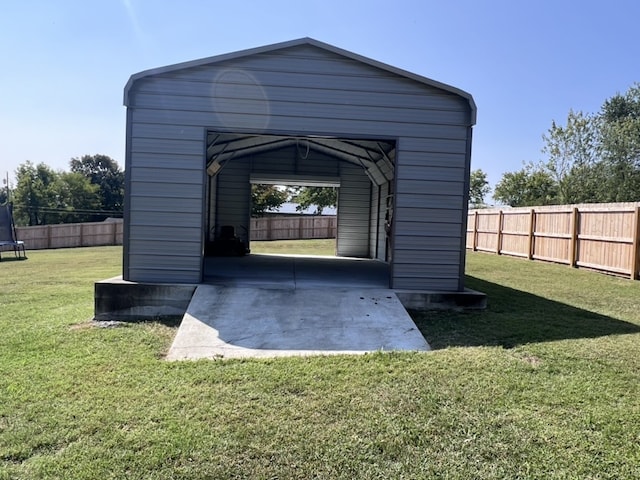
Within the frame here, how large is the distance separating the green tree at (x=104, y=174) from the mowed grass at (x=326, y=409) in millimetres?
43176

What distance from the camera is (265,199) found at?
93.4 feet

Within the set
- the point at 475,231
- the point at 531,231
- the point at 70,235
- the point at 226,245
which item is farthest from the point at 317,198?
the point at 226,245

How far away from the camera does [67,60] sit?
916cm

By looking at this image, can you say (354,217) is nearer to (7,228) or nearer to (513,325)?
(513,325)

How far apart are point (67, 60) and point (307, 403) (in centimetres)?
910

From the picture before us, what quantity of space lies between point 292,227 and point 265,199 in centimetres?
681

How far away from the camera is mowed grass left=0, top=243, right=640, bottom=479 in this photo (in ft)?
7.91

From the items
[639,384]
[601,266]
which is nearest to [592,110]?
[601,266]

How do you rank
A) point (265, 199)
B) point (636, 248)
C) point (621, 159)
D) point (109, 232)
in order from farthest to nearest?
point (265, 199) < point (621, 159) < point (109, 232) < point (636, 248)

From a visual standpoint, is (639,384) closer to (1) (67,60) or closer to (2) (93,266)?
(1) (67,60)

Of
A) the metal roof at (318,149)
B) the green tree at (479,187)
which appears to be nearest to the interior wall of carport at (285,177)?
the metal roof at (318,149)

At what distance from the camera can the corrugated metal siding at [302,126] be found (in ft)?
18.9

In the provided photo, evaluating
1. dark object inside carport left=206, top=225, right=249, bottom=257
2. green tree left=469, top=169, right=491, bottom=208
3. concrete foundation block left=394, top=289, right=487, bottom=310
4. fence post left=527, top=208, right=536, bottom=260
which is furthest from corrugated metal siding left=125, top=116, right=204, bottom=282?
green tree left=469, top=169, right=491, bottom=208

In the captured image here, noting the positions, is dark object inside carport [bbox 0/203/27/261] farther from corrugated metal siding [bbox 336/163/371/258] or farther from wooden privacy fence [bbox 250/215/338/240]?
corrugated metal siding [bbox 336/163/371/258]
